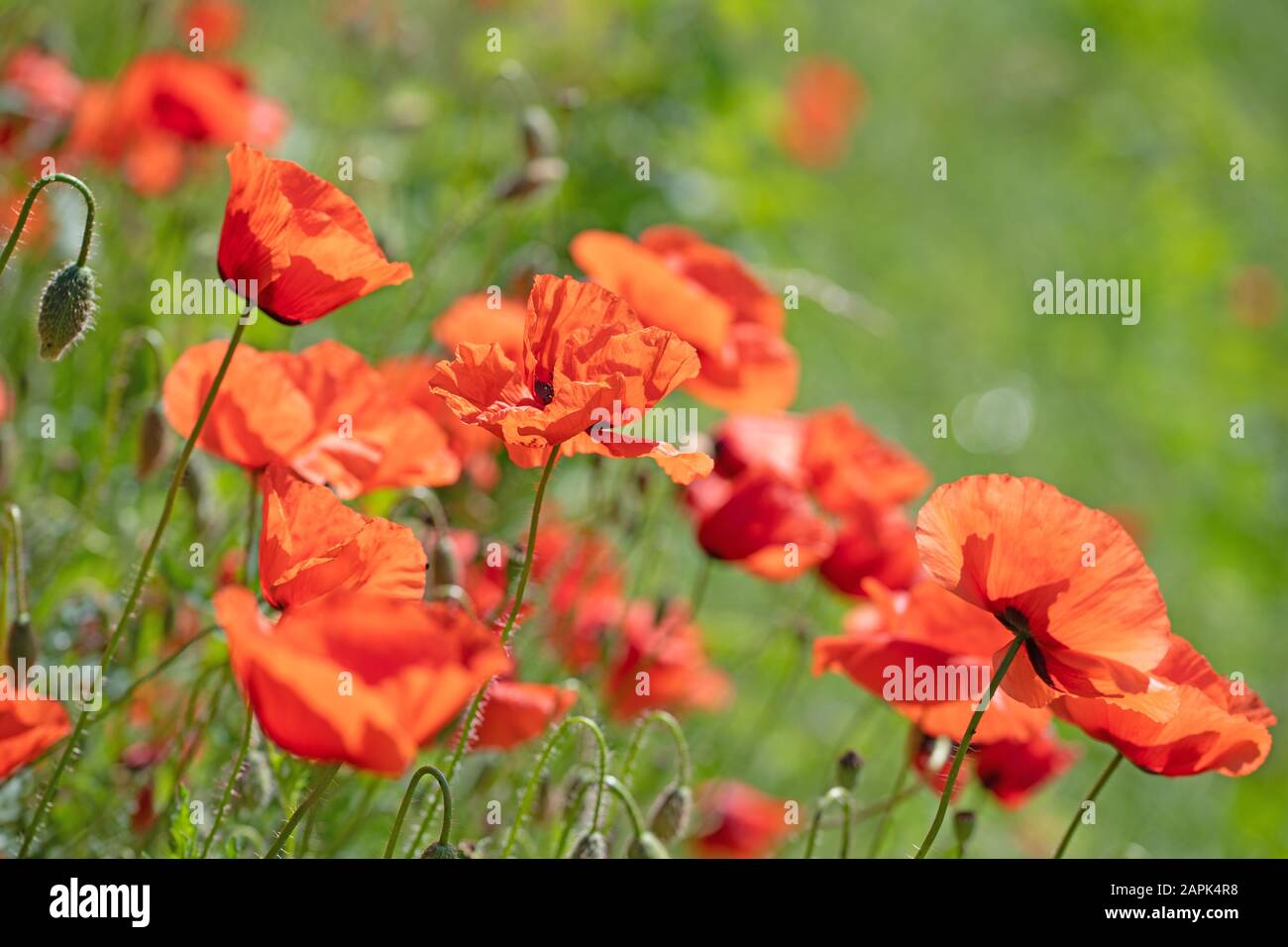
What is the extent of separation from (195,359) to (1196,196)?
593cm

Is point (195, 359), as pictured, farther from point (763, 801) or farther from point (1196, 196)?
point (1196, 196)

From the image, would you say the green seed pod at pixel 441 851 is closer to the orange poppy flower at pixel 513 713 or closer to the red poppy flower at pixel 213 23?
the orange poppy flower at pixel 513 713

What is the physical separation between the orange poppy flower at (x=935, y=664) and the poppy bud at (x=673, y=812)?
0.57ft

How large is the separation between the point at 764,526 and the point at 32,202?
835 millimetres

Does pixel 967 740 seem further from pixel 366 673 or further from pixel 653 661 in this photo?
pixel 653 661

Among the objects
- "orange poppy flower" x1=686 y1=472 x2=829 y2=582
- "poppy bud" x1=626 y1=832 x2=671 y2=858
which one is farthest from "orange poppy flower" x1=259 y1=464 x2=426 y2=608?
"orange poppy flower" x1=686 y1=472 x2=829 y2=582

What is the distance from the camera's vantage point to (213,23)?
9.48 ft

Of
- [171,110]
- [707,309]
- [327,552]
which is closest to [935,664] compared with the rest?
[707,309]

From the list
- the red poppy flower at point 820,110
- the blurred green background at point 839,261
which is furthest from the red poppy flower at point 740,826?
the red poppy flower at point 820,110

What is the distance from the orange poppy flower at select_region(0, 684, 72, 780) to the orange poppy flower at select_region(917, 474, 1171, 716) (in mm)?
623

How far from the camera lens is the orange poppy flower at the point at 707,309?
1527mm
